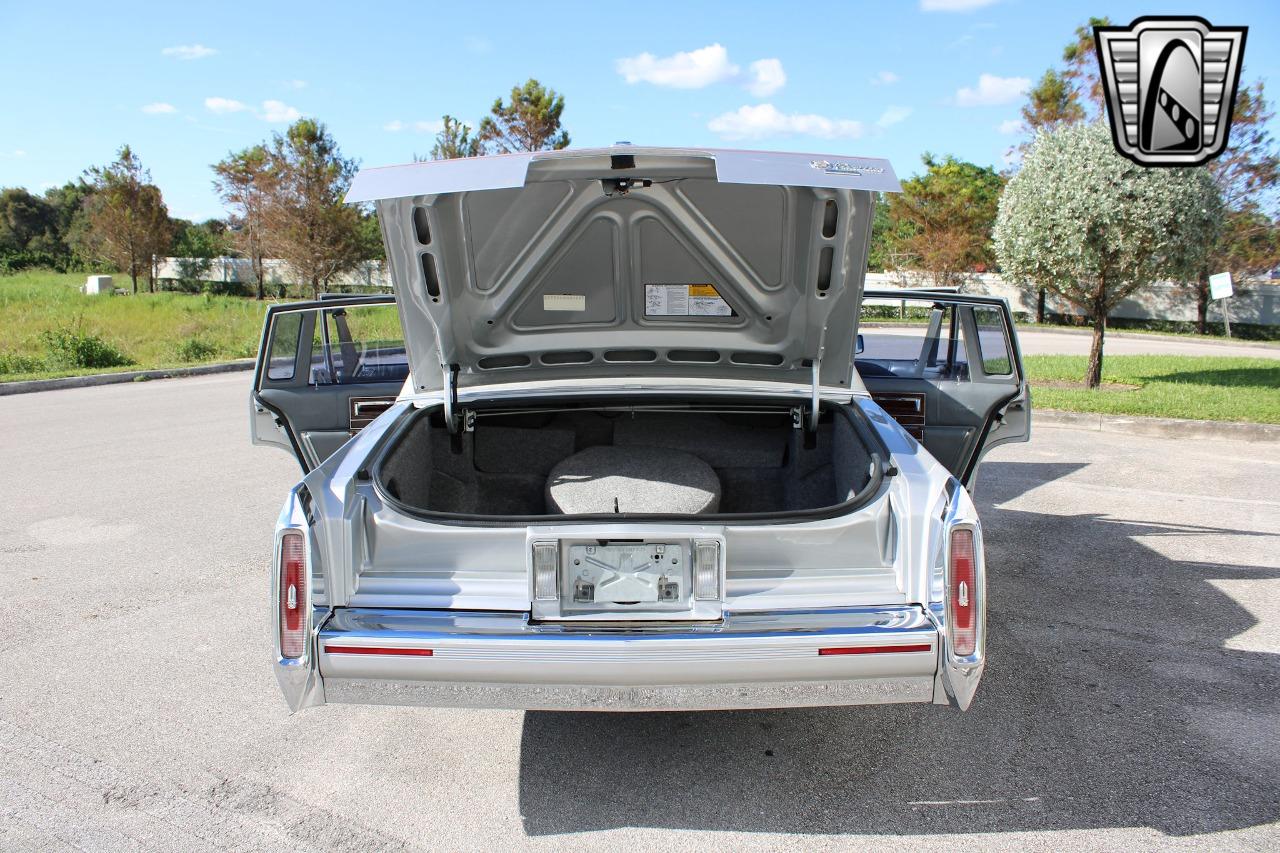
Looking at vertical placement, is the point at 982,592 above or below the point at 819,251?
below

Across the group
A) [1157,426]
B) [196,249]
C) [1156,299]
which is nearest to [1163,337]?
[1156,299]

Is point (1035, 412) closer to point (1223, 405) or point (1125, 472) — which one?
point (1223, 405)

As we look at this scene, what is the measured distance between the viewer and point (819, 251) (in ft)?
11.0

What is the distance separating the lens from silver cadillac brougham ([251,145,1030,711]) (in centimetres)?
242

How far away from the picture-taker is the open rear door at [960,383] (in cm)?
500

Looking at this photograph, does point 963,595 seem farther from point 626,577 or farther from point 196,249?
point 196,249

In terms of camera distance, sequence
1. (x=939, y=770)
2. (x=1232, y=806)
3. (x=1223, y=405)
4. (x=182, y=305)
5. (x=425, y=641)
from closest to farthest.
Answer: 1. (x=425, y=641)
2. (x=1232, y=806)
3. (x=939, y=770)
4. (x=1223, y=405)
5. (x=182, y=305)

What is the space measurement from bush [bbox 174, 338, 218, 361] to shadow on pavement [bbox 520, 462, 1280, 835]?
16.6 m

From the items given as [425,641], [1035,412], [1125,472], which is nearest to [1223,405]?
[1035,412]

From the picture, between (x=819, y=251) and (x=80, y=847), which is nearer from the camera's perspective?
(x=80, y=847)

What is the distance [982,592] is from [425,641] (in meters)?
1.52

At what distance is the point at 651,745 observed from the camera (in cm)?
311

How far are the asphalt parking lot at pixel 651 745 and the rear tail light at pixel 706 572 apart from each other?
26.7 inches

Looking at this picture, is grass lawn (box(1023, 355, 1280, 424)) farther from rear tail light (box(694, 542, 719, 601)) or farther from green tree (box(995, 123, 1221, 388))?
rear tail light (box(694, 542, 719, 601))
